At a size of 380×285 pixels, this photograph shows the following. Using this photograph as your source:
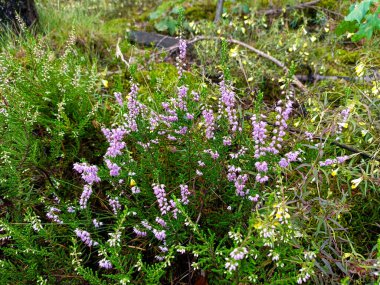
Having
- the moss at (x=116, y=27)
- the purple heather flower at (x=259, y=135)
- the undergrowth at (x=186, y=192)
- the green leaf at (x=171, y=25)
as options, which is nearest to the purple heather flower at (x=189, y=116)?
the undergrowth at (x=186, y=192)

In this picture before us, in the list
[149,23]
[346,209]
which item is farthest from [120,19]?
[346,209]

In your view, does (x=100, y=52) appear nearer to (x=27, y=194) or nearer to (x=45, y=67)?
(x=45, y=67)

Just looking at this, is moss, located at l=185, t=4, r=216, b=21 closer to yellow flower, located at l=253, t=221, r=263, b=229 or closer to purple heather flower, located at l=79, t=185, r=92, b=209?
purple heather flower, located at l=79, t=185, r=92, b=209

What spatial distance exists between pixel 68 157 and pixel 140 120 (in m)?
0.95

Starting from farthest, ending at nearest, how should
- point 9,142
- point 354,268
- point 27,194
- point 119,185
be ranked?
point 9,142 → point 27,194 → point 119,185 → point 354,268

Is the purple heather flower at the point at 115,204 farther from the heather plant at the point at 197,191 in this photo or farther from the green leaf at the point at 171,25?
the green leaf at the point at 171,25

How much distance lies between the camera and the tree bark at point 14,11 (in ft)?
15.1

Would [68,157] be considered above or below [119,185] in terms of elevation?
below

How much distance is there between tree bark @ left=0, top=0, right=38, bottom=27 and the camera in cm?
461

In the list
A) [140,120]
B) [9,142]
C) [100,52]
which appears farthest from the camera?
[100,52]

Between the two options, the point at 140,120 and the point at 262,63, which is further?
the point at 262,63

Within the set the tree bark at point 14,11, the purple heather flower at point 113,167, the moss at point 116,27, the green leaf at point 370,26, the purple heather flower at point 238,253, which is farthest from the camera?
the moss at point 116,27

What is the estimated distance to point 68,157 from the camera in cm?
273

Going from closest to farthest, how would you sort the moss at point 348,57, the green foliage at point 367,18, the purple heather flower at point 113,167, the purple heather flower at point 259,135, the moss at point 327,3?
the purple heather flower at point 259,135 < the purple heather flower at point 113,167 < the green foliage at point 367,18 < the moss at point 348,57 < the moss at point 327,3
